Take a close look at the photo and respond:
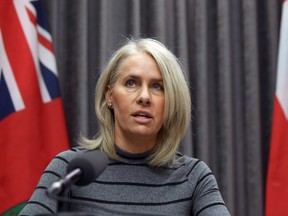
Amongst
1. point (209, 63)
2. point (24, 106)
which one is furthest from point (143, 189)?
point (209, 63)

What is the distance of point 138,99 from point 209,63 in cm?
105

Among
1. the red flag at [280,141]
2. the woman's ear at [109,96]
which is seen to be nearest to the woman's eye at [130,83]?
the woman's ear at [109,96]

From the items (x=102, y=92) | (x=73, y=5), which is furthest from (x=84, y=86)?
(x=102, y=92)

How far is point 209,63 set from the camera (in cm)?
244

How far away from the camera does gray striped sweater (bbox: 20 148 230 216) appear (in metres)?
1.42

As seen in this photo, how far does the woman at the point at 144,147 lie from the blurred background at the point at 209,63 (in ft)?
2.34

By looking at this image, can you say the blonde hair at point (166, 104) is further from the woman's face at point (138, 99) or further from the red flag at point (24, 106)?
the red flag at point (24, 106)

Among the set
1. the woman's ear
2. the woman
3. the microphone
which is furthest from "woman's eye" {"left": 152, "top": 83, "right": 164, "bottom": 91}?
the microphone

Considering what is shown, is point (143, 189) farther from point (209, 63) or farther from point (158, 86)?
point (209, 63)

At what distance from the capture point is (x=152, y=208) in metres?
1.43

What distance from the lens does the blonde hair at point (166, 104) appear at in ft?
5.01

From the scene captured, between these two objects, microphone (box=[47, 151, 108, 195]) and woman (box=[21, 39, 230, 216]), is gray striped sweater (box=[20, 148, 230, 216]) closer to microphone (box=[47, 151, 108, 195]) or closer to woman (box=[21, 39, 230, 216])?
woman (box=[21, 39, 230, 216])

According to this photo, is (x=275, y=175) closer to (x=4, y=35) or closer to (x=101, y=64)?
(x=101, y=64)

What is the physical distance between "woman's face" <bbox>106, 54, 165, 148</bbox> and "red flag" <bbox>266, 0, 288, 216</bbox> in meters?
0.80
